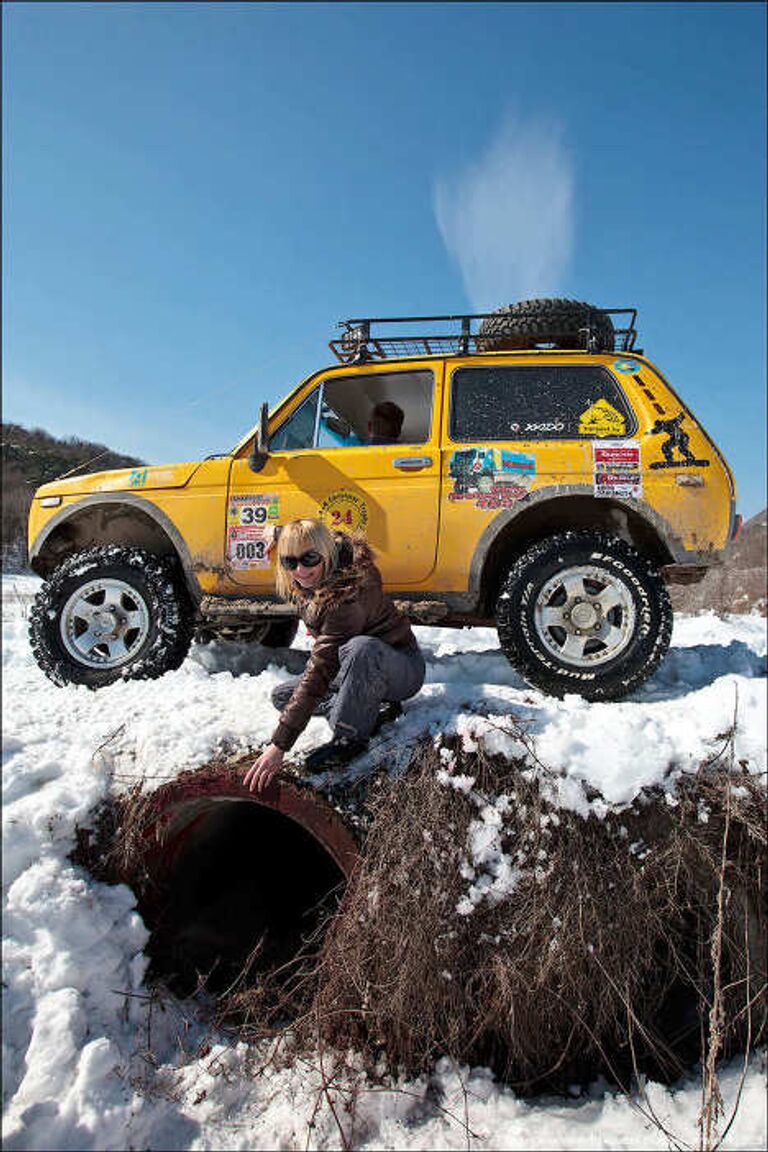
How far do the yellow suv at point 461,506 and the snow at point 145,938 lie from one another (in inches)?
16.7

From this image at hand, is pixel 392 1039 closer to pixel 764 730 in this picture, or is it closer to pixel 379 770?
pixel 379 770

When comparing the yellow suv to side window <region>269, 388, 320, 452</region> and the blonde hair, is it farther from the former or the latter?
the blonde hair

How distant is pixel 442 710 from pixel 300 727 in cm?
80

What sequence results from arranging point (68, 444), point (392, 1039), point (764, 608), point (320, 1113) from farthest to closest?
point (764, 608) < point (68, 444) < point (392, 1039) < point (320, 1113)

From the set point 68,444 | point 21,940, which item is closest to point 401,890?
point 21,940

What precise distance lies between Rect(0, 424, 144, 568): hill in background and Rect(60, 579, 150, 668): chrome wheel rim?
0.89 meters

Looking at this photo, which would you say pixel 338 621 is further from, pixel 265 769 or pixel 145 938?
pixel 145 938

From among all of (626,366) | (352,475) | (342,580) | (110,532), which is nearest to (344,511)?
(352,475)

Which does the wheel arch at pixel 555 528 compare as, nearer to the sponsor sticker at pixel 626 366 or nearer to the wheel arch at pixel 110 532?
the sponsor sticker at pixel 626 366

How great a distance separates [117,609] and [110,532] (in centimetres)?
70

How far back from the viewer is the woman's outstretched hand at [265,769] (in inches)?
112

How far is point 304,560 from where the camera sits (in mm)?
3084

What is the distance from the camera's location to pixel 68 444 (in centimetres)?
468

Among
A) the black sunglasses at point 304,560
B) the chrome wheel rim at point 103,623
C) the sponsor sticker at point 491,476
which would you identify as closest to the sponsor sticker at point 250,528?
the chrome wheel rim at point 103,623
